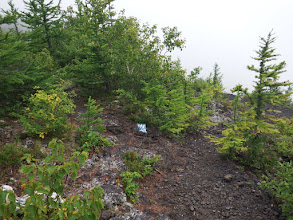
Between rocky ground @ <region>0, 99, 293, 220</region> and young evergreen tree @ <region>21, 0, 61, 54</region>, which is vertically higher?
young evergreen tree @ <region>21, 0, 61, 54</region>

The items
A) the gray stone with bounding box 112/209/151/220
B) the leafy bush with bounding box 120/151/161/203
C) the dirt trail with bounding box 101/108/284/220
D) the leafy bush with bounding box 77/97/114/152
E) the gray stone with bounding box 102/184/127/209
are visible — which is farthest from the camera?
the leafy bush with bounding box 77/97/114/152

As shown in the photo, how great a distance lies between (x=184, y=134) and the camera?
32.5 ft

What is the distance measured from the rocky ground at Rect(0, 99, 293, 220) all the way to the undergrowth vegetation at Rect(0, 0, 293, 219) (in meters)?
0.36

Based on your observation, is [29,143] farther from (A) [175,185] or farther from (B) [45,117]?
(A) [175,185]

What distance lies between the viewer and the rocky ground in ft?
15.6

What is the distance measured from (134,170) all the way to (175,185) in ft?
4.67

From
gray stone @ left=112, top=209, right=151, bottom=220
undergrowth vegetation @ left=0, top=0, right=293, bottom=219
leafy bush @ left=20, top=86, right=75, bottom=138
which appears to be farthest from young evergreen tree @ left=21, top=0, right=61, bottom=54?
gray stone @ left=112, top=209, right=151, bottom=220

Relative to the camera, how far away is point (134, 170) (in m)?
5.91

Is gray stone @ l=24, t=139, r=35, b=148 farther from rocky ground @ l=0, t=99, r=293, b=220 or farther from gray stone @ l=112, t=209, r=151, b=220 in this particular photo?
gray stone @ l=112, t=209, r=151, b=220

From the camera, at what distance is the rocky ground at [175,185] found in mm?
4742

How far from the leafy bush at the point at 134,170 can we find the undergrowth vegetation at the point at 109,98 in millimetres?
31

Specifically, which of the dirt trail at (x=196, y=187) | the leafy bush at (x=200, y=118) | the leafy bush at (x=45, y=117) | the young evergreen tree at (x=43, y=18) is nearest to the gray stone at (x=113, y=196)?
the dirt trail at (x=196, y=187)

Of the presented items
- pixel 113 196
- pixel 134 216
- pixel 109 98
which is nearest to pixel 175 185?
pixel 134 216

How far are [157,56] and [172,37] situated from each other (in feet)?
4.64
